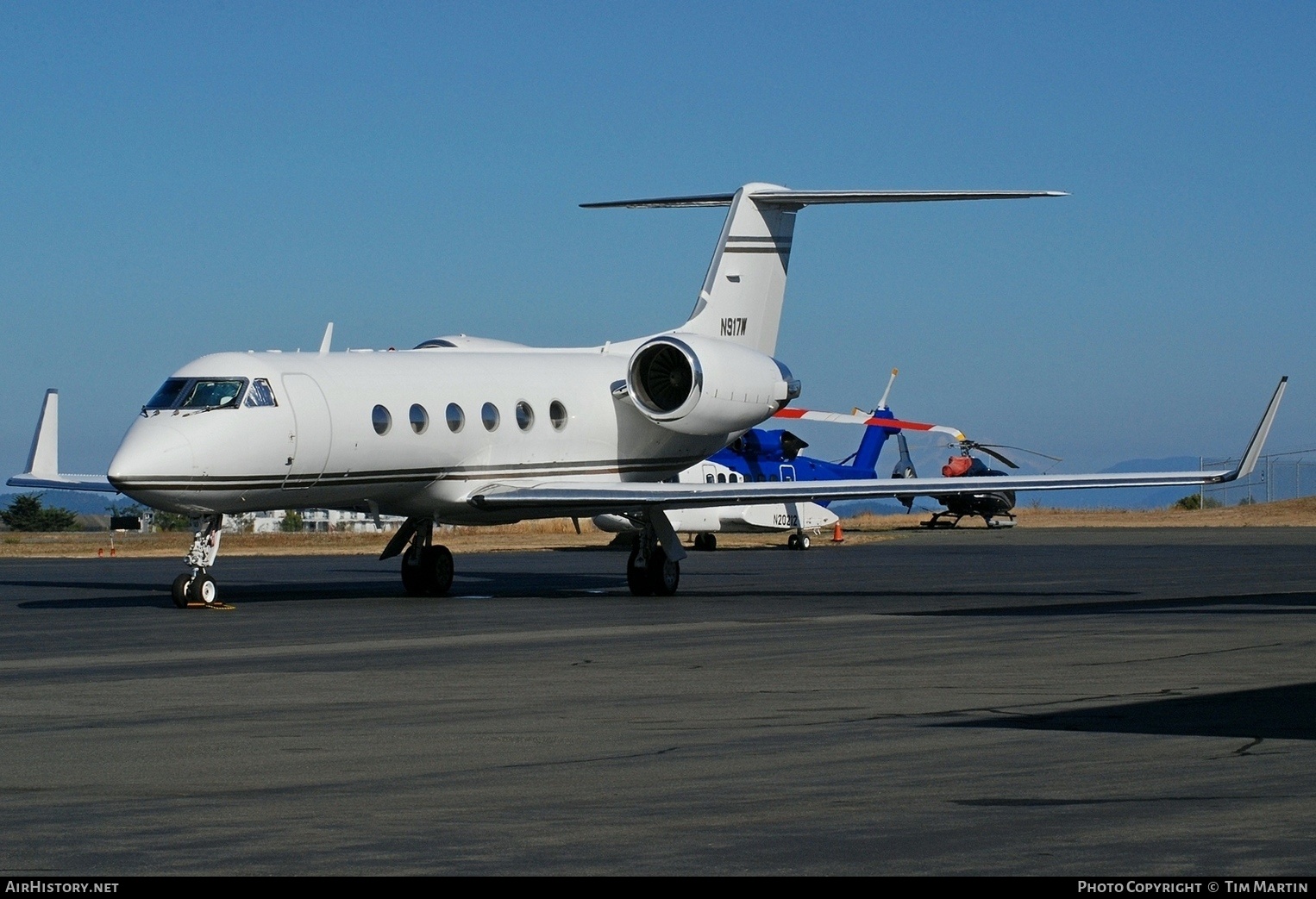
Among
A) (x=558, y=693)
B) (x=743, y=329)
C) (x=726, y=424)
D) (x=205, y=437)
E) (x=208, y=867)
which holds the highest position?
(x=743, y=329)

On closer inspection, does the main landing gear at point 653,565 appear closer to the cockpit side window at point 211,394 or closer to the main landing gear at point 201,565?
the main landing gear at point 201,565

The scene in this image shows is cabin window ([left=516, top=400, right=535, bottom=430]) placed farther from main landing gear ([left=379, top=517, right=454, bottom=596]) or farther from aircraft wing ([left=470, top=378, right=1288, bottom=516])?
main landing gear ([left=379, top=517, right=454, bottom=596])

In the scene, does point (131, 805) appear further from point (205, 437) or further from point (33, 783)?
point (205, 437)

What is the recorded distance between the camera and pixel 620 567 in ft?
118

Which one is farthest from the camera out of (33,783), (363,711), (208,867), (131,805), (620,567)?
(620,567)

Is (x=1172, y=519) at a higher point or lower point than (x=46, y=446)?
higher

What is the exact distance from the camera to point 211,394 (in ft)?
72.2

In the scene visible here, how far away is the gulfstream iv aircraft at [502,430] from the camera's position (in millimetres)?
21750

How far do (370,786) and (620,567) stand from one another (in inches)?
1094

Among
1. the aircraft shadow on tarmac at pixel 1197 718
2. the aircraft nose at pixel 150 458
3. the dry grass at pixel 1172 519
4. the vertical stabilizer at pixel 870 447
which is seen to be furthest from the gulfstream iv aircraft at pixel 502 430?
the dry grass at pixel 1172 519

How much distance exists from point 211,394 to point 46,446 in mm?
5300

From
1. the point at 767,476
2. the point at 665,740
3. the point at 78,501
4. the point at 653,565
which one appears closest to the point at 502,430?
the point at 653,565

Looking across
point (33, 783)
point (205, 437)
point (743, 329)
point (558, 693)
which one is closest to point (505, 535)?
point (743, 329)

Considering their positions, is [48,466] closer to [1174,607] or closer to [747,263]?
[747,263]
